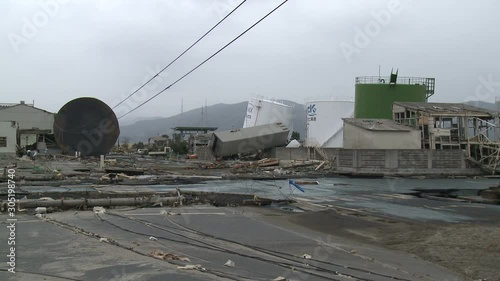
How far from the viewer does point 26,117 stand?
7406cm

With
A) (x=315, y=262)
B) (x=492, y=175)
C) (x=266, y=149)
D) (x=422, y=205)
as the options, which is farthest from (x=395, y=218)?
(x=266, y=149)

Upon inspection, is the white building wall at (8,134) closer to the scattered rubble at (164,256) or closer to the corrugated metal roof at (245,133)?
the corrugated metal roof at (245,133)

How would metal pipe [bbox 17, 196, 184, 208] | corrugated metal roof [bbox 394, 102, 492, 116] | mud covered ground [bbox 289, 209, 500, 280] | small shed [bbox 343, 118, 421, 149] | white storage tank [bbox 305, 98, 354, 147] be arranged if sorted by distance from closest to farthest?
mud covered ground [bbox 289, 209, 500, 280], metal pipe [bbox 17, 196, 184, 208], small shed [bbox 343, 118, 421, 149], corrugated metal roof [bbox 394, 102, 492, 116], white storage tank [bbox 305, 98, 354, 147]

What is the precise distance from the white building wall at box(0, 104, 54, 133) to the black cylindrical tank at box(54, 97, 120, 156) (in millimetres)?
20536

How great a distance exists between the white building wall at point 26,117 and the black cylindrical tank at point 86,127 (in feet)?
67.4

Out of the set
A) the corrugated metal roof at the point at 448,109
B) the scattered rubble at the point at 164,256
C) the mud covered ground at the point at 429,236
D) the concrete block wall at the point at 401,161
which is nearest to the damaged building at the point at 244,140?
the corrugated metal roof at the point at 448,109

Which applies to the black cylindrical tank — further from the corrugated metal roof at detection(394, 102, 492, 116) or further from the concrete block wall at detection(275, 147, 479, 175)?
the corrugated metal roof at detection(394, 102, 492, 116)

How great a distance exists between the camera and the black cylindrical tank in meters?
54.7

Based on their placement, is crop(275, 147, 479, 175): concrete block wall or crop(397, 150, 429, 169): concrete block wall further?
crop(397, 150, 429, 169): concrete block wall

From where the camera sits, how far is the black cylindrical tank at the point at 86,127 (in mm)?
54656

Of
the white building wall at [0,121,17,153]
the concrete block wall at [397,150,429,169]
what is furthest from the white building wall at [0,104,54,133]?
the concrete block wall at [397,150,429,169]

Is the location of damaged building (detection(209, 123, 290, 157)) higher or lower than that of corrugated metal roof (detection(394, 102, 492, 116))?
lower

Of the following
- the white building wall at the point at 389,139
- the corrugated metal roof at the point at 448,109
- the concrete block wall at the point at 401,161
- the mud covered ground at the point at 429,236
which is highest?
the corrugated metal roof at the point at 448,109

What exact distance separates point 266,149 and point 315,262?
48.5m
